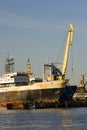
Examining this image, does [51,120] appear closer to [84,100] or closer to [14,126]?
[14,126]

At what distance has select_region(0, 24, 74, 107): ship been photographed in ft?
404

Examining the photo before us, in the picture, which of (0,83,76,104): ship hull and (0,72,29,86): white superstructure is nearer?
(0,83,76,104): ship hull

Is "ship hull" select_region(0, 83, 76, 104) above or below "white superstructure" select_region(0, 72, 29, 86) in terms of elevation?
below

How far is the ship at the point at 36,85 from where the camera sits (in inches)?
4852

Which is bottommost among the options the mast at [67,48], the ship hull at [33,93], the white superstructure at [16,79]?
the ship hull at [33,93]

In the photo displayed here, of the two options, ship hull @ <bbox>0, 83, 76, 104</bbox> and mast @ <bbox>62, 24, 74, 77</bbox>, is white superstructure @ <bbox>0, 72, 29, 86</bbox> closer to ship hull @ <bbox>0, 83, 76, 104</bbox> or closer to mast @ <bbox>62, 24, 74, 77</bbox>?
ship hull @ <bbox>0, 83, 76, 104</bbox>

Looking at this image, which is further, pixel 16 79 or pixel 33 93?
pixel 16 79

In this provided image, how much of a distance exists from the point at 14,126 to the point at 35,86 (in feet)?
187

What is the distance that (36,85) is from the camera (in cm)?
12631

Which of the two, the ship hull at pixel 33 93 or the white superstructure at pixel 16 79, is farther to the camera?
the white superstructure at pixel 16 79

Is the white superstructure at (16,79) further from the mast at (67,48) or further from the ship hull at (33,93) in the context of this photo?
the mast at (67,48)

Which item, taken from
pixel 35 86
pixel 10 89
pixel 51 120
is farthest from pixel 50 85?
pixel 51 120

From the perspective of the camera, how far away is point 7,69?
489 ft

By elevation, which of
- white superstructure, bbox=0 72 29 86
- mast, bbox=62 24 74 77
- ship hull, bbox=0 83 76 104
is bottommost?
ship hull, bbox=0 83 76 104
